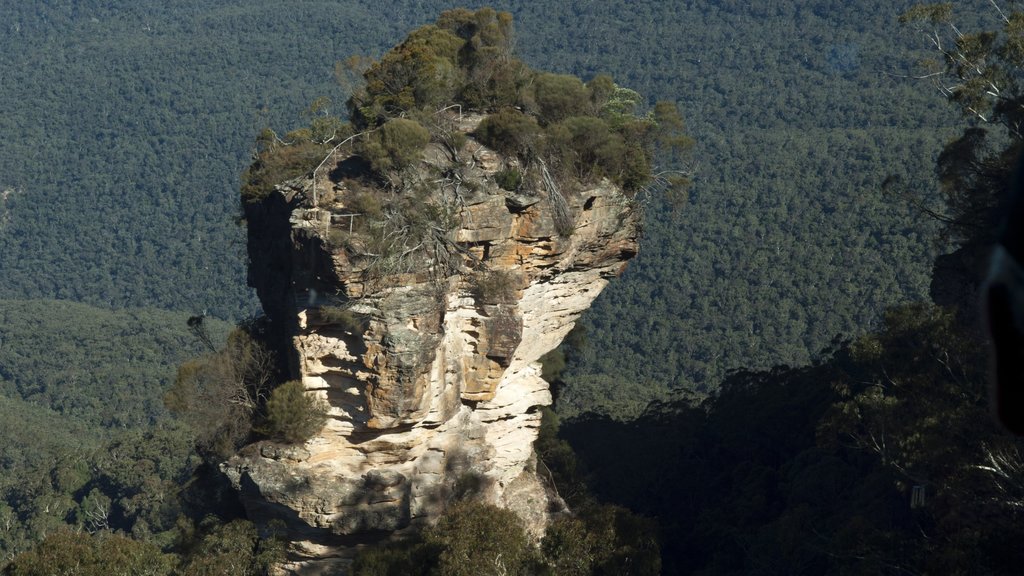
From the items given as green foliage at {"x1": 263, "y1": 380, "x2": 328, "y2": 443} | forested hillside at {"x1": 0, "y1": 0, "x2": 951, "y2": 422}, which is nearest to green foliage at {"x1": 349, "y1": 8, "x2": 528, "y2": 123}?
forested hillside at {"x1": 0, "y1": 0, "x2": 951, "y2": 422}

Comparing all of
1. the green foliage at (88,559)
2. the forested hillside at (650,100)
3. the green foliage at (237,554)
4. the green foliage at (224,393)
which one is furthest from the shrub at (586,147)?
the green foliage at (88,559)

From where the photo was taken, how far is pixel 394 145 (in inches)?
803

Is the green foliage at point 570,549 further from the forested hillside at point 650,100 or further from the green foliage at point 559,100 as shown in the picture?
the forested hillside at point 650,100

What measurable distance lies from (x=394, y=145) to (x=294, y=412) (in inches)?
186

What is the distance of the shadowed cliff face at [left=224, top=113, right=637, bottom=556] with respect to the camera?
20141mm

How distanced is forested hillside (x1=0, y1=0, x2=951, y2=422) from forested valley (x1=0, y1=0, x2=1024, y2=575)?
0.27m

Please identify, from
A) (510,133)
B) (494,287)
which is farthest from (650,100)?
(494,287)

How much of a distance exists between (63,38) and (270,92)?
37180 mm

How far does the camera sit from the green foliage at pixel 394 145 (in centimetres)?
2036

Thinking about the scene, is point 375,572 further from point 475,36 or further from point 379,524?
point 475,36

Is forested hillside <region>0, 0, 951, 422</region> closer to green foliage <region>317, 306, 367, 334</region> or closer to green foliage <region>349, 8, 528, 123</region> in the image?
green foliage <region>349, 8, 528, 123</region>

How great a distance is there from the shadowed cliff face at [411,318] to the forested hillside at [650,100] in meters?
6.64

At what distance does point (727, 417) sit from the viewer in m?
36.2

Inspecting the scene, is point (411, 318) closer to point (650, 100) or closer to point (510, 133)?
point (510, 133)
